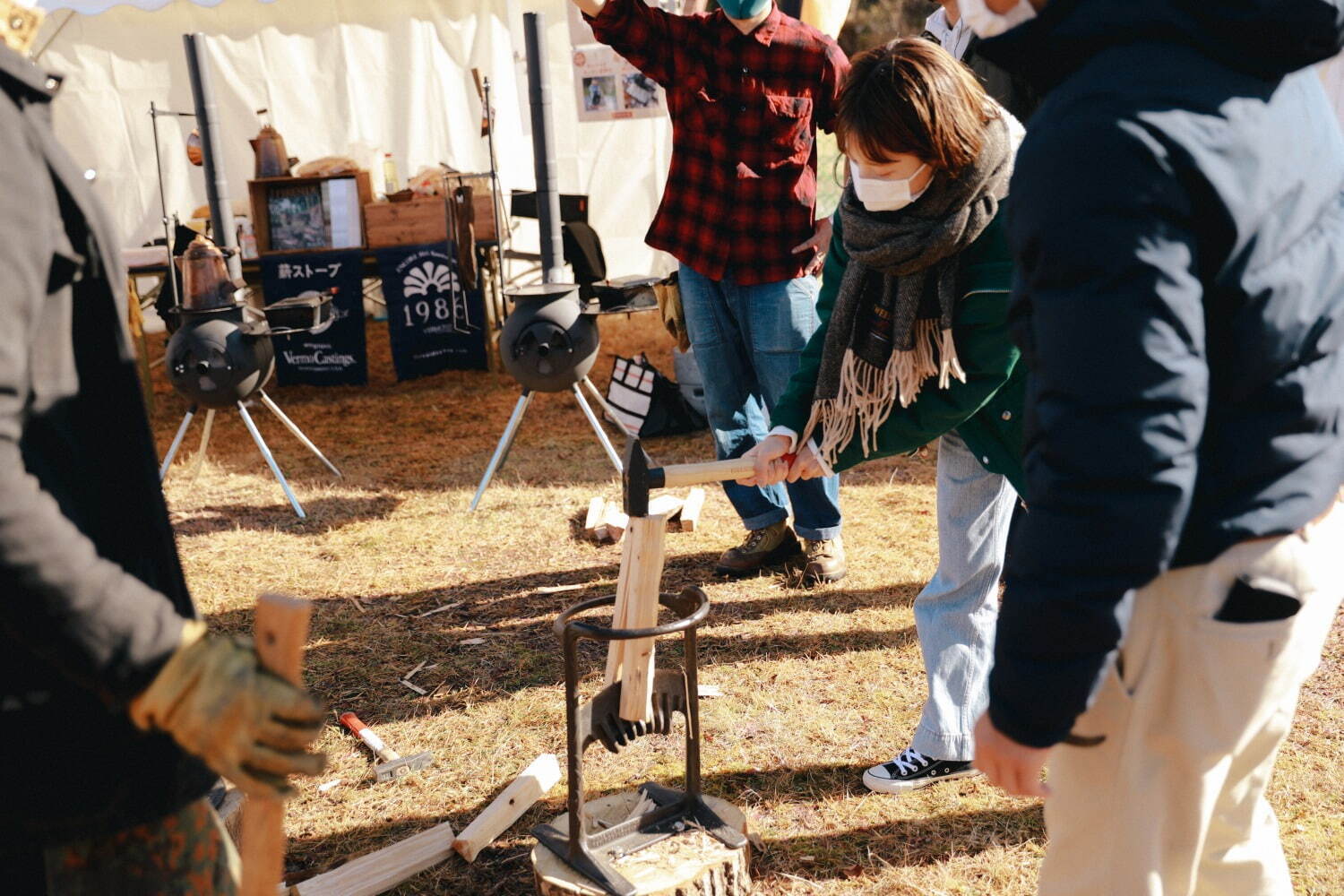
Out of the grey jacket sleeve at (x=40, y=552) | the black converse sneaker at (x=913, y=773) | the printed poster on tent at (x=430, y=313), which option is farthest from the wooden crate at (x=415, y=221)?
the grey jacket sleeve at (x=40, y=552)

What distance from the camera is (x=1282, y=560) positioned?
1460 mm

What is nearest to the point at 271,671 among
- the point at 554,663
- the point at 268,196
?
the point at 554,663

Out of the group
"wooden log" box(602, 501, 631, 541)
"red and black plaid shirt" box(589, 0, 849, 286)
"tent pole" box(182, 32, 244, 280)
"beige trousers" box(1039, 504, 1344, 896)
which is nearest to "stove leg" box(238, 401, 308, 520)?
"tent pole" box(182, 32, 244, 280)

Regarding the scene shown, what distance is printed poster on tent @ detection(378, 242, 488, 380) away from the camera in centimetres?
804

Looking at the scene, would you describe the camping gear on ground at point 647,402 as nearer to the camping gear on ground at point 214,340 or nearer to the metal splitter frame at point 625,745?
the camping gear on ground at point 214,340

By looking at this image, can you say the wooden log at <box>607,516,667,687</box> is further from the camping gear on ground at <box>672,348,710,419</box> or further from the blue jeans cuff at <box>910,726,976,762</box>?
the camping gear on ground at <box>672,348,710,419</box>

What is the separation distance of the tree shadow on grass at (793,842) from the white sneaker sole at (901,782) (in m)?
0.04

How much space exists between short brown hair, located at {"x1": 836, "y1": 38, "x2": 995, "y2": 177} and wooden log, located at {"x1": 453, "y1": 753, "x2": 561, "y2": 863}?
179cm

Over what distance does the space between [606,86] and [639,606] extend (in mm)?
6913

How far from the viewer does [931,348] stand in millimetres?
2578

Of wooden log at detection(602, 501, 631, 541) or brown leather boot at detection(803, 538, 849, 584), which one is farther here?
wooden log at detection(602, 501, 631, 541)

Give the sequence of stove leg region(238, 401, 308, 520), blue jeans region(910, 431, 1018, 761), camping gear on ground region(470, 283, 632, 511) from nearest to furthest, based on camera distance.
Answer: blue jeans region(910, 431, 1018, 761), camping gear on ground region(470, 283, 632, 511), stove leg region(238, 401, 308, 520)

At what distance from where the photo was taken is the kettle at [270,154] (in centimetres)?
823

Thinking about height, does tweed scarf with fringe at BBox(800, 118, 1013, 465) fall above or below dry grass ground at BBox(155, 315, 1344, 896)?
above
